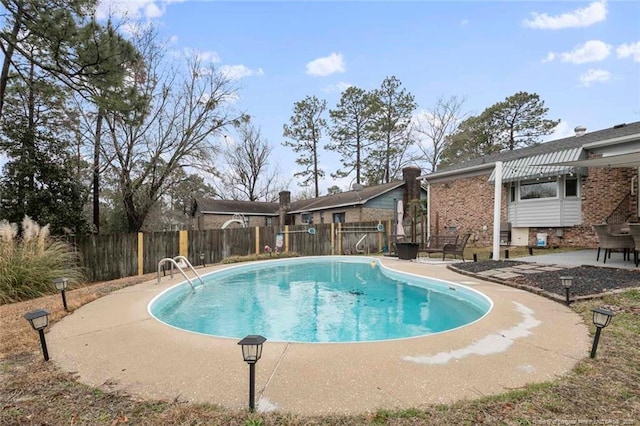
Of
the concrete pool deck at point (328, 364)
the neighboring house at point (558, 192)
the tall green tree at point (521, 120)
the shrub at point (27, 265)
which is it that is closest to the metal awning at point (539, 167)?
the neighboring house at point (558, 192)

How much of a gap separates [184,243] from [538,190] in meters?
14.7

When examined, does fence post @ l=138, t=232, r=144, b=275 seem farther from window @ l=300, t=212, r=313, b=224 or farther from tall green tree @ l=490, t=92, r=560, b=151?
tall green tree @ l=490, t=92, r=560, b=151

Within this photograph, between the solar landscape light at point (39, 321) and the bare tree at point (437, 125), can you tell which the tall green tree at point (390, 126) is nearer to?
the bare tree at point (437, 125)

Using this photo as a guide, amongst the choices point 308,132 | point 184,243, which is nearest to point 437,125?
point 308,132

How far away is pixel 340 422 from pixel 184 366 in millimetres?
1802

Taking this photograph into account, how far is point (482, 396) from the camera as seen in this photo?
2547 mm

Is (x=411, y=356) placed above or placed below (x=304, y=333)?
above

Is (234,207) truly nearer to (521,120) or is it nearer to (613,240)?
(613,240)

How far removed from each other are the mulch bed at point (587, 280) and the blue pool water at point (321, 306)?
4.70 feet

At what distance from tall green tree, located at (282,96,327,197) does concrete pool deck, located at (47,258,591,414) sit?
1109 inches

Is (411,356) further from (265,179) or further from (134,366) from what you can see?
(265,179)

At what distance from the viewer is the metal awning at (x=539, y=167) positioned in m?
11.4

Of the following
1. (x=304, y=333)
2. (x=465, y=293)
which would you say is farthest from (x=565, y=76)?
(x=304, y=333)

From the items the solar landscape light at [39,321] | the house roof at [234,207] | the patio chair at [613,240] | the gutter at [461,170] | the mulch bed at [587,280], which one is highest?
the gutter at [461,170]
